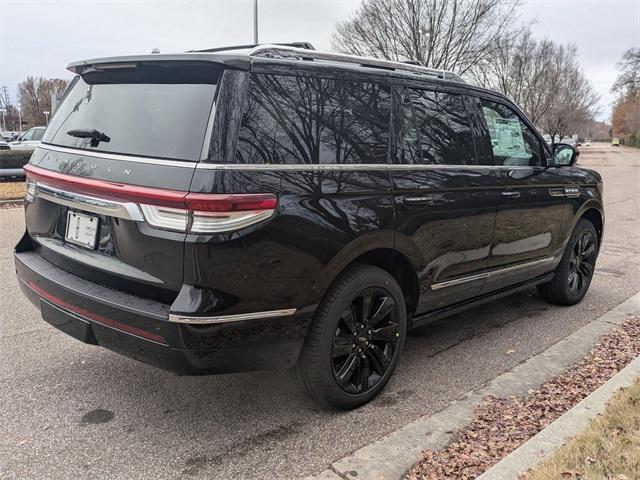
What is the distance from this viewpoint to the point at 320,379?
303 centimetres

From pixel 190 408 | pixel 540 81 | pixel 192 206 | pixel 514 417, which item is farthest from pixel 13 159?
pixel 540 81

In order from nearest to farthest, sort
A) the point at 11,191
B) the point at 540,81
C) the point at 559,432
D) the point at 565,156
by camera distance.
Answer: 1. the point at 559,432
2. the point at 565,156
3. the point at 11,191
4. the point at 540,81

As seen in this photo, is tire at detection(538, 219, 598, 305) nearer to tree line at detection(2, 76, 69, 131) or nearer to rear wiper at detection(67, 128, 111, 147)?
rear wiper at detection(67, 128, 111, 147)

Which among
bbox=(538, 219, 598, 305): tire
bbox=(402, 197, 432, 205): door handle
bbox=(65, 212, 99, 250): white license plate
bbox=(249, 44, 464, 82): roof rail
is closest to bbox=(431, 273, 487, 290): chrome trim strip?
bbox=(402, 197, 432, 205): door handle

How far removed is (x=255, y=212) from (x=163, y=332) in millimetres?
693

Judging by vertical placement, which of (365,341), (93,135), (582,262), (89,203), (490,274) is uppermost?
(93,135)

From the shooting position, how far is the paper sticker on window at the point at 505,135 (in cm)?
427

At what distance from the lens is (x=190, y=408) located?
327cm

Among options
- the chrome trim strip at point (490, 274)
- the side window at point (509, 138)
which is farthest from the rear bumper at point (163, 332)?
the side window at point (509, 138)

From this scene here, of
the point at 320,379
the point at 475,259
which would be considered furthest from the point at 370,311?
the point at 475,259

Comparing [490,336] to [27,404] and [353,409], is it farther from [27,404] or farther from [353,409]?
[27,404]

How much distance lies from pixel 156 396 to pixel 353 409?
1.22 metres

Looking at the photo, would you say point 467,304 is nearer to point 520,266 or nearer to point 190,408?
point 520,266

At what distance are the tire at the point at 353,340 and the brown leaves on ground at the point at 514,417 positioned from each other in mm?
601
